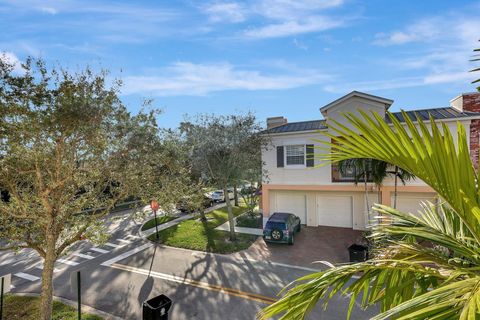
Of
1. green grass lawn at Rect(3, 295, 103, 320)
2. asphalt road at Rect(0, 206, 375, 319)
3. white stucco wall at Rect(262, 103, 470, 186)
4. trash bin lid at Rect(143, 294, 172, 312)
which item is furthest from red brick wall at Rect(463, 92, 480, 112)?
green grass lawn at Rect(3, 295, 103, 320)

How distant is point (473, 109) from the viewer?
13.5 meters

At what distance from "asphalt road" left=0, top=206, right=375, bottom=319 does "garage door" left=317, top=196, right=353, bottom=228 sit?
721cm

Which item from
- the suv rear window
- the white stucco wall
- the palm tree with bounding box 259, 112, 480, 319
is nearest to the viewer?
the palm tree with bounding box 259, 112, 480, 319

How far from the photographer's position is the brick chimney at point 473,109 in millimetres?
12781

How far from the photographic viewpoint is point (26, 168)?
6945 millimetres

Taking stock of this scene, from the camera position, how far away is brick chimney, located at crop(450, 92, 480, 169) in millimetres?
12781

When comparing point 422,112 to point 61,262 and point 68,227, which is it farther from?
point 61,262

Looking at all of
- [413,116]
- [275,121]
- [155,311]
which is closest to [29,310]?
[155,311]

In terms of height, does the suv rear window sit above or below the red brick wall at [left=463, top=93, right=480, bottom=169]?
below

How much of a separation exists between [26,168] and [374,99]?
605 inches

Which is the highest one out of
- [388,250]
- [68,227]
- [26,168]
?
[26,168]

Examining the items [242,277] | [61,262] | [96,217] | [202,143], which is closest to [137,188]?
[96,217]

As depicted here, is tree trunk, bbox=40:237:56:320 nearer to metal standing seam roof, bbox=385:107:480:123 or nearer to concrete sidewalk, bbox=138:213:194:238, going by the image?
concrete sidewalk, bbox=138:213:194:238

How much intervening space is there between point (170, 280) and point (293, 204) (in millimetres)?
10533
